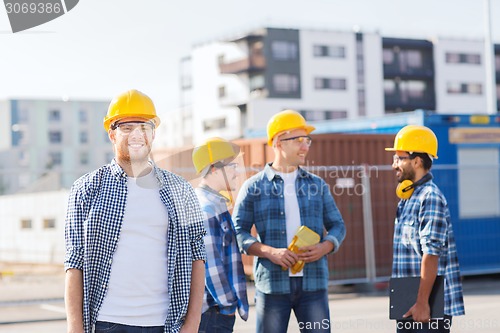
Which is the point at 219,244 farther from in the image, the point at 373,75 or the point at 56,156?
the point at 56,156

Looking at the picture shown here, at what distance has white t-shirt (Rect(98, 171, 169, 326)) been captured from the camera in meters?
3.85

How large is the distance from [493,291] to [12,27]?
29.8 ft

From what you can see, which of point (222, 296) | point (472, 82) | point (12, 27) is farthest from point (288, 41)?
point (222, 296)

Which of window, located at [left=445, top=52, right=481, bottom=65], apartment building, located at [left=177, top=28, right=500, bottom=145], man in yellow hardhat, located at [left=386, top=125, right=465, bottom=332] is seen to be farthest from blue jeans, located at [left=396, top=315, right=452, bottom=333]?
window, located at [left=445, top=52, right=481, bottom=65]

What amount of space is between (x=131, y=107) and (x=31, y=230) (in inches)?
489

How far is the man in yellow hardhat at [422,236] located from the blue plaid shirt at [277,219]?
23.6 inches

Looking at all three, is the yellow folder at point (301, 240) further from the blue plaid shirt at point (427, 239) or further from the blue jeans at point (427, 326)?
the blue jeans at point (427, 326)

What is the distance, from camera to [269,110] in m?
70.6

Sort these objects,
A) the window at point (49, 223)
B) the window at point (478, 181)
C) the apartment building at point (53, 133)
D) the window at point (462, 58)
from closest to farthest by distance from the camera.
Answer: the window at point (478, 181)
the window at point (49, 223)
the window at point (462, 58)
the apartment building at point (53, 133)

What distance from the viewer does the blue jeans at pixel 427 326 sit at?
17.3 ft

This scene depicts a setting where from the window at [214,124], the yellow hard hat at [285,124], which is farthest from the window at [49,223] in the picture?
the window at [214,124]

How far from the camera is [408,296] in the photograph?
529 cm

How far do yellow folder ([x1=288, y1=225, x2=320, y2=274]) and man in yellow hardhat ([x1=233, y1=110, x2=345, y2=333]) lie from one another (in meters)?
0.03

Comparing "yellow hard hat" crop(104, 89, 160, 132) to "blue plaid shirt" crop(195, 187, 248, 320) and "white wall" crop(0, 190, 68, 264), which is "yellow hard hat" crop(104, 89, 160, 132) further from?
"white wall" crop(0, 190, 68, 264)
